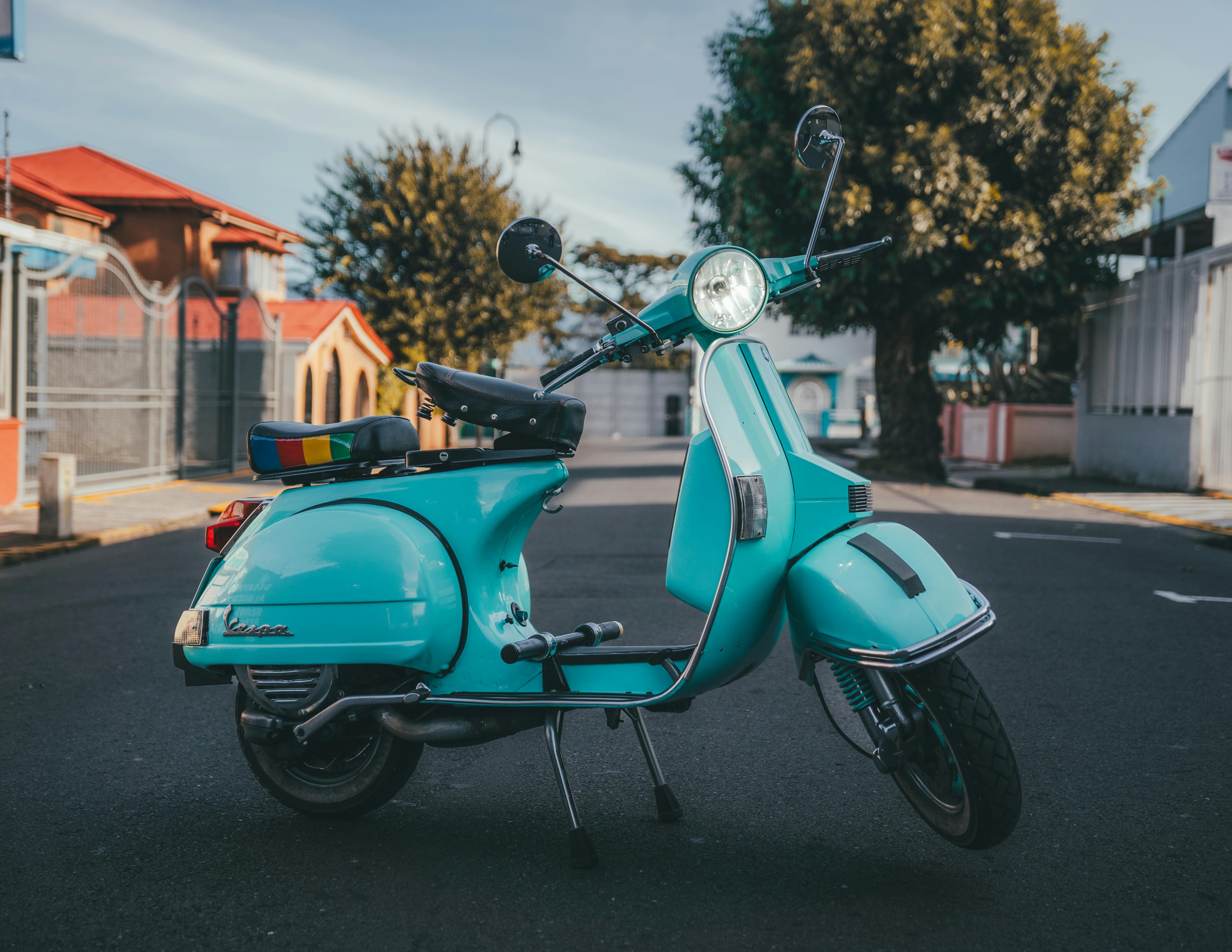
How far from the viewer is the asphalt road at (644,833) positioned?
96.2 inches

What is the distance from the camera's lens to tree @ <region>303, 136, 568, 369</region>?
88.2ft

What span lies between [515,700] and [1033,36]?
52.2ft

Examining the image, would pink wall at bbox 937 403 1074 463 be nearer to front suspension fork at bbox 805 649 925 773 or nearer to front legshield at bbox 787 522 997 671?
front legshield at bbox 787 522 997 671

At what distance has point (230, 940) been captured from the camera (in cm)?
239

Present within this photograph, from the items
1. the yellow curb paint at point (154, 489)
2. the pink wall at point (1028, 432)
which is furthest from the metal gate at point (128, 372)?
the pink wall at point (1028, 432)

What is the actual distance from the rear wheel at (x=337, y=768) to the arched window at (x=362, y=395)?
22156mm

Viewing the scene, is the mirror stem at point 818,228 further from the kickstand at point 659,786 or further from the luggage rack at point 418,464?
the kickstand at point 659,786

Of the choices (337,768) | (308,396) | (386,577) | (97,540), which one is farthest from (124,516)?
(308,396)

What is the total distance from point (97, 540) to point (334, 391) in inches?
563

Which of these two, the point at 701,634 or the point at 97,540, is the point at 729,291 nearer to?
the point at 701,634

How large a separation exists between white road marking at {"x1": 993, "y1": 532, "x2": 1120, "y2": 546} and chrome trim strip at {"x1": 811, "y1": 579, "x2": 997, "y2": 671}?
769 centimetres

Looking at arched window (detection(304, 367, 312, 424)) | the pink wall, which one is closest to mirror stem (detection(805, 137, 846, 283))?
arched window (detection(304, 367, 312, 424))

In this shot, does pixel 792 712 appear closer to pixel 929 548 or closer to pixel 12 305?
pixel 929 548

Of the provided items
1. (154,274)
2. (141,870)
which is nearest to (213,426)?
(154,274)
